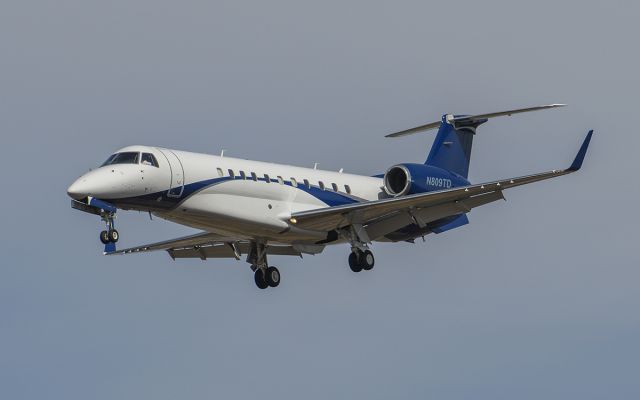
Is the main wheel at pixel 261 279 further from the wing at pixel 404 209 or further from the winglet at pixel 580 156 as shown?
the winglet at pixel 580 156

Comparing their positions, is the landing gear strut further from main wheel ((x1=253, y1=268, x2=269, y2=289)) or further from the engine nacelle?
the engine nacelle

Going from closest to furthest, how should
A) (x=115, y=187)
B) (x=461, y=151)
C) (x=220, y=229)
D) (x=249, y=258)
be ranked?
(x=115, y=187)
(x=220, y=229)
(x=249, y=258)
(x=461, y=151)

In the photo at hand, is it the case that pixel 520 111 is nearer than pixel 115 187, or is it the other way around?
pixel 115 187

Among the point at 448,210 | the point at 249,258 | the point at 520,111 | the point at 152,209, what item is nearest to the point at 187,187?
the point at 152,209

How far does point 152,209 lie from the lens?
3177 centimetres

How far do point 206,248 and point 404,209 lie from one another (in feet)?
19.3

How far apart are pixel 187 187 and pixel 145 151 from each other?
121cm

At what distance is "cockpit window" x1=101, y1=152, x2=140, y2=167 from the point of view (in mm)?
31297

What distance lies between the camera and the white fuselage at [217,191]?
102 ft

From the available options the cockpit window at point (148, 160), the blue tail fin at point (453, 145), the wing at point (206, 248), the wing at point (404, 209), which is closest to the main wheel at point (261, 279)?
the wing at point (206, 248)

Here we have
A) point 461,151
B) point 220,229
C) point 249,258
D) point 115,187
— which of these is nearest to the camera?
point 115,187

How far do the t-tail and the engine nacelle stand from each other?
204cm

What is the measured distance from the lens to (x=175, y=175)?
31625 millimetres

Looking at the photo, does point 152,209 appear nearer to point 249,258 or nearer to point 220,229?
point 220,229
